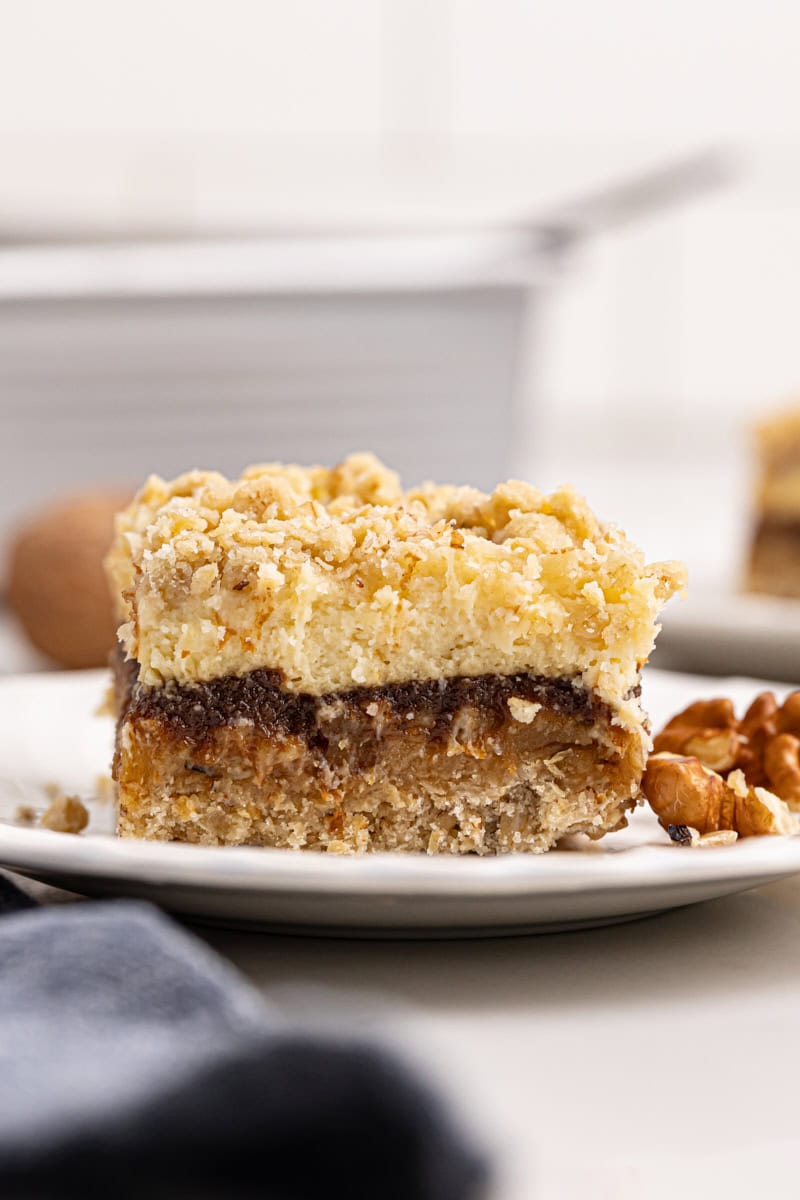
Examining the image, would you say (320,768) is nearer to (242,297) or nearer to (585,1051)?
(585,1051)

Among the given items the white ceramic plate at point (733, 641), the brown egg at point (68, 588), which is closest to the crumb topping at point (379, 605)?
the white ceramic plate at point (733, 641)

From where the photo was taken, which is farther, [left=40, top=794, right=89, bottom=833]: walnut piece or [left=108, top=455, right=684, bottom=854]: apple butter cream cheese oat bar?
[left=40, top=794, right=89, bottom=833]: walnut piece

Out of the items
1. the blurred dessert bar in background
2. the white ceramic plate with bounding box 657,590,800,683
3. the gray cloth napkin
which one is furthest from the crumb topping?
the blurred dessert bar in background

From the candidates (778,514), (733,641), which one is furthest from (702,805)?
(778,514)

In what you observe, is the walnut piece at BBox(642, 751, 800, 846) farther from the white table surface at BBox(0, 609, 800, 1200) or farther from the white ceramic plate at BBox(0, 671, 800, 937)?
the white ceramic plate at BBox(0, 671, 800, 937)

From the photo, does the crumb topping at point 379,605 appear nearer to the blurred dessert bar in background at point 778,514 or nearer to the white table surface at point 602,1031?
the white table surface at point 602,1031

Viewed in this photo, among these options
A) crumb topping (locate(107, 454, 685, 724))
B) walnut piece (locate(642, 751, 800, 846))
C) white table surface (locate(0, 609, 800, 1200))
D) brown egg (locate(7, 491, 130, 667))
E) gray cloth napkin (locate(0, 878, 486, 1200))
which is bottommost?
brown egg (locate(7, 491, 130, 667))
